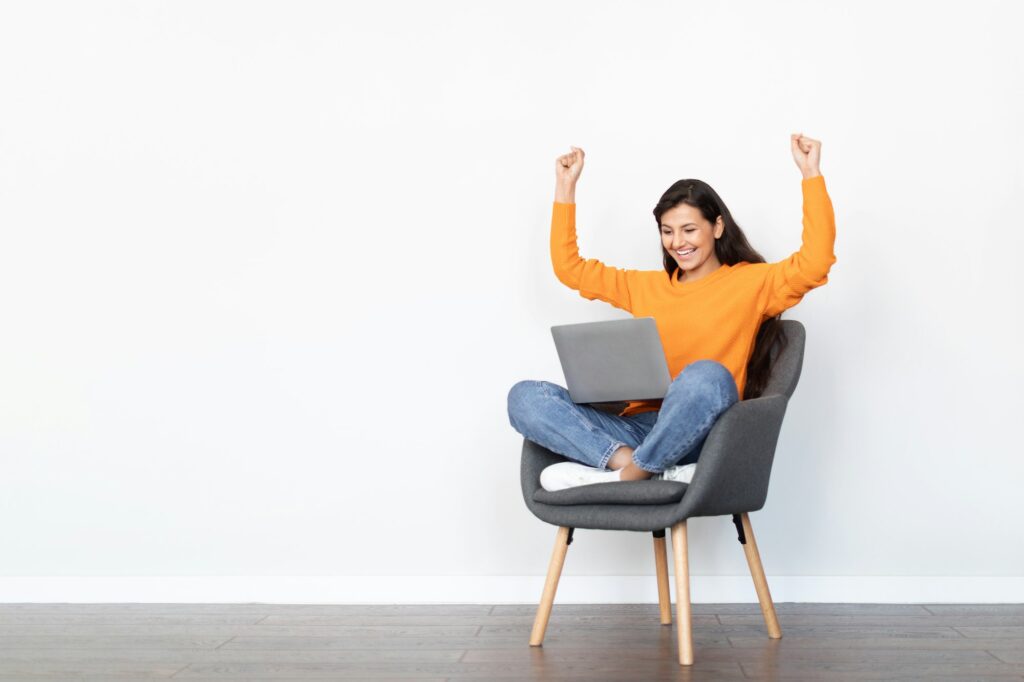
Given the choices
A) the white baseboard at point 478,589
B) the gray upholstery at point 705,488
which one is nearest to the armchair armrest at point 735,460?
the gray upholstery at point 705,488

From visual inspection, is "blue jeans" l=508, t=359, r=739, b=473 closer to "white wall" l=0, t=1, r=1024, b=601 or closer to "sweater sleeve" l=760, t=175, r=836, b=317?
"sweater sleeve" l=760, t=175, r=836, b=317

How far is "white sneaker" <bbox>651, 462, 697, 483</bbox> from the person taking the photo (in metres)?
2.46

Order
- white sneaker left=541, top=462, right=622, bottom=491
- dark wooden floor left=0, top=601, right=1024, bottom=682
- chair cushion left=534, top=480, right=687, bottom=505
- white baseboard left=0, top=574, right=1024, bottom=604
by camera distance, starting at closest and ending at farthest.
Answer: dark wooden floor left=0, top=601, right=1024, bottom=682, chair cushion left=534, top=480, right=687, bottom=505, white sneaker left=541, top=462, right=622, bottom=491, white baseboard left=0, top=574, right=1024, bottom=604

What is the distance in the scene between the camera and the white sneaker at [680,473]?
8.09 ft

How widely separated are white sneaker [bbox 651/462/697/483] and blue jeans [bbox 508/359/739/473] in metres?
0.02

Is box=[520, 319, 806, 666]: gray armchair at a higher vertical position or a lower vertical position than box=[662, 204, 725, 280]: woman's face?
lower

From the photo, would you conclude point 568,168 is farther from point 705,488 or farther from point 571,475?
point 705,488

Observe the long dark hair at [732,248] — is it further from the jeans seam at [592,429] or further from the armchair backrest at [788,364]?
the jeans seam at [592,429]

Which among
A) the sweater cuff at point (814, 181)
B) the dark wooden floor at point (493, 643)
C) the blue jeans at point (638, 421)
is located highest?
the sweater cuff at point (814, 181)

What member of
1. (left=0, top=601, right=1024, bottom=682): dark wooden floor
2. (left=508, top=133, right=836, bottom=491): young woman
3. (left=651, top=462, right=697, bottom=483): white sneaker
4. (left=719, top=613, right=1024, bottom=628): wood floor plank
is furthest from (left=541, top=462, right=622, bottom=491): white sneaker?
(left=719, top=613, right=1024, bottom=628): wood floor plank

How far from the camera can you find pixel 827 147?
3.23 metres

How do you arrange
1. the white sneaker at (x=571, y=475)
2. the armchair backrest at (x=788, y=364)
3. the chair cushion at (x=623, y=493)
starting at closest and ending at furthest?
the chair cushion at (x=623, y=493) < the white sneaker at (x=571, y=475) < the armchair backrest at (x=788, y=364)

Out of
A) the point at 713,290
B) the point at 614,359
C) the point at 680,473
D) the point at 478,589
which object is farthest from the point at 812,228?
the point at 478,589

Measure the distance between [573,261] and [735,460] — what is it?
2.63ft
